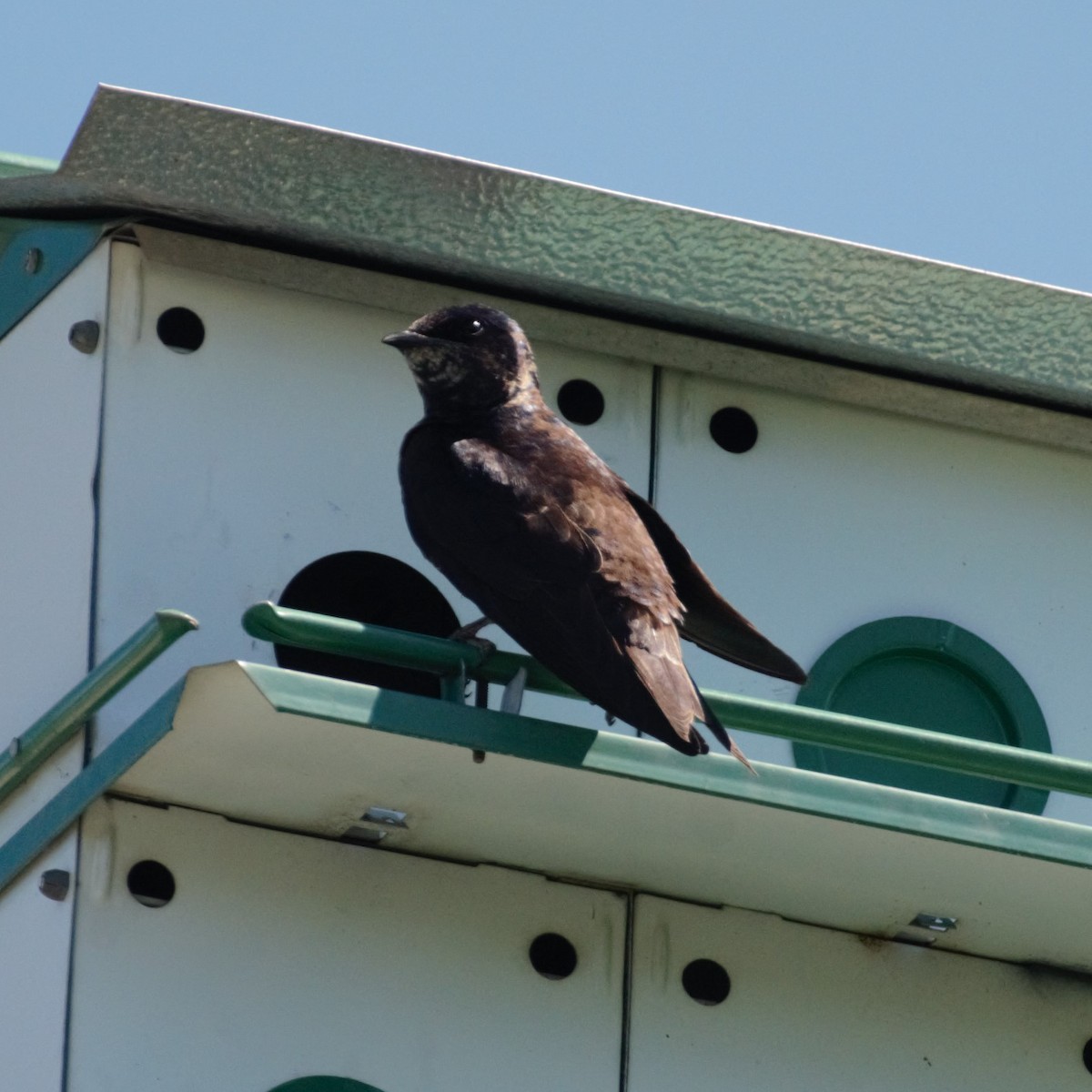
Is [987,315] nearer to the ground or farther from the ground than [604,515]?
farther from the ground

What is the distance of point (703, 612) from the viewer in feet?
17.9

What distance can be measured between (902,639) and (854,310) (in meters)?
0.63

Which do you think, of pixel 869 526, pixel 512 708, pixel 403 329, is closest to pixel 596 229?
pixel 403 329

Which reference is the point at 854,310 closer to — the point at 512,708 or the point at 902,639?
the point at 902,639

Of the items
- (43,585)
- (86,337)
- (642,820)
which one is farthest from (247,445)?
(642,820)

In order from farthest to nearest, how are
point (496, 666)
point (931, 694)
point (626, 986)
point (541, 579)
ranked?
point (931, 694) < point (626, 986) < point (541, 579) < point (496, 666)

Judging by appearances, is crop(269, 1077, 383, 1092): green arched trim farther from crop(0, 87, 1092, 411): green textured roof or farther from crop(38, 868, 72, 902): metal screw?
crop(0, 87, 1092, 411): green textured roof

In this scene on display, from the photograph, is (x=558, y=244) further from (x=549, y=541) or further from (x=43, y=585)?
(x=43, y=585)

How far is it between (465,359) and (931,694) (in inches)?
44.4

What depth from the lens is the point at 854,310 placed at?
235 inches

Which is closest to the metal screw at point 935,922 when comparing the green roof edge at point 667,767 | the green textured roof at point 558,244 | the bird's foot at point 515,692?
the green roof edge at point 667,767

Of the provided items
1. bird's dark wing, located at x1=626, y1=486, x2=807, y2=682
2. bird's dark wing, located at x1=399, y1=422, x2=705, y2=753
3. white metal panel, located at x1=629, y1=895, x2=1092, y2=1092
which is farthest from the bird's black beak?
white metal panel, located at x1=629, y1=895, x2=1092, y2=1092

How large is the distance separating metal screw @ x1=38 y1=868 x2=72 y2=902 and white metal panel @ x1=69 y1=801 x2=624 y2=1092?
4 cm

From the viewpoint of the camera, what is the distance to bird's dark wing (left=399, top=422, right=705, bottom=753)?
487cm
